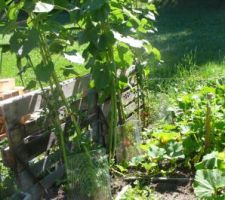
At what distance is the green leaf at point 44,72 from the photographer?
255 cm

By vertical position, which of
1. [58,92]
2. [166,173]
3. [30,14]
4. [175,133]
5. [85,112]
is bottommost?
[166,173]

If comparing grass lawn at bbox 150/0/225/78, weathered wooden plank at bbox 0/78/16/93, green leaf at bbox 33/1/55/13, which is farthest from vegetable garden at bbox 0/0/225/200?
grass lawn at bbox 150/0/225/78

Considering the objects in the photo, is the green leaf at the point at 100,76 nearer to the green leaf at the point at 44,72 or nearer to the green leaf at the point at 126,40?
the green leaf at the point at 126,40

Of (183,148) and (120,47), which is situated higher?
(120,47)

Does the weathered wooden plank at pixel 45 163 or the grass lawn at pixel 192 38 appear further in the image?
the grass lawn at pixel 192 38

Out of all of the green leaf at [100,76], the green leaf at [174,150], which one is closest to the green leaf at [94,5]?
the green leaf at [100,76]

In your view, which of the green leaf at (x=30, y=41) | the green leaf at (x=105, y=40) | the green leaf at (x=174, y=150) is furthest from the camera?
the green leaf at (x=174, y=150)

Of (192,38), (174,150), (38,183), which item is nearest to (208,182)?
(174,150)

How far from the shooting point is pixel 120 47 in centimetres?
314

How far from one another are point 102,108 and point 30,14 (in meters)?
1.28

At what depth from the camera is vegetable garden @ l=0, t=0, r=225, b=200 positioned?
2623mm

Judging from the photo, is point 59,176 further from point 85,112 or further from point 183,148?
point 183,148

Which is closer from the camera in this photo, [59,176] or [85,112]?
[59,176]

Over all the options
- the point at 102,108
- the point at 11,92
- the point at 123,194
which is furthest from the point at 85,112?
the point at 11,92
